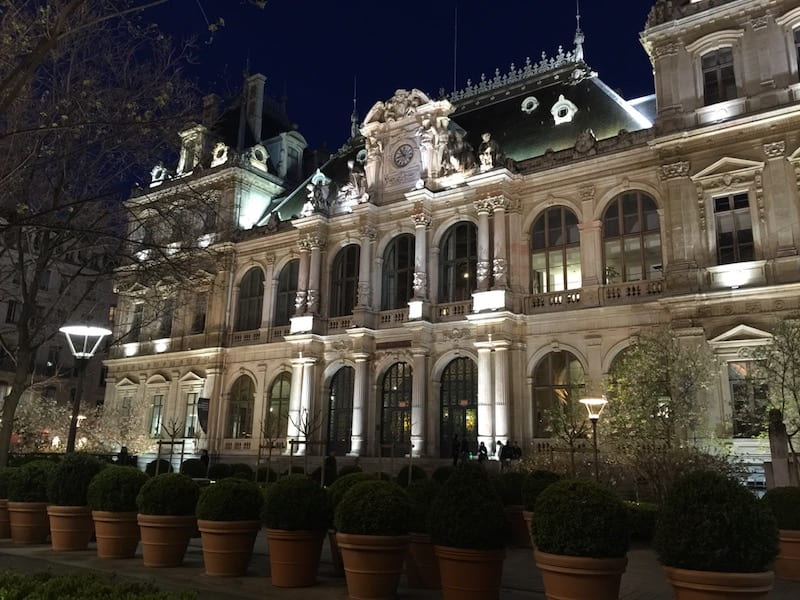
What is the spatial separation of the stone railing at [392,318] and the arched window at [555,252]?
6359 millimetres

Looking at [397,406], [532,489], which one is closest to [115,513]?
[532,489]

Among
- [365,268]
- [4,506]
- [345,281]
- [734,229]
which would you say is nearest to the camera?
[4,506]

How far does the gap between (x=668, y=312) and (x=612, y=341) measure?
8.07ft

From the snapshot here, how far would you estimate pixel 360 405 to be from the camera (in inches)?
1221

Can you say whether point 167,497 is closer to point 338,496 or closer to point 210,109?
point 338,496

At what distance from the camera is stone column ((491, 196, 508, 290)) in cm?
2775

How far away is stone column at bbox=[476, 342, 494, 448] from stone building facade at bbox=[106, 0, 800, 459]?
0.23 ft

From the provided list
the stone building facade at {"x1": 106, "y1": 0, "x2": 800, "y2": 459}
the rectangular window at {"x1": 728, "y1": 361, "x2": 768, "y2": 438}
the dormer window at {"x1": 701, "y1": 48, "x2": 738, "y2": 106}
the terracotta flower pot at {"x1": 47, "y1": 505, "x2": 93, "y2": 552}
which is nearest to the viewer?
the terracotta flower pot at {"x1": 47, "y1": 505, "x2": 93, "y2": 552}

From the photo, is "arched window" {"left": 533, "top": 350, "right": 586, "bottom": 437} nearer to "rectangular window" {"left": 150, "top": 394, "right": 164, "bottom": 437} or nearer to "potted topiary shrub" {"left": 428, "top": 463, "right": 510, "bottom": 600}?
"potted topiary shrub" {"left": 428, "top": 463, "right": 510, "bottom": 600}

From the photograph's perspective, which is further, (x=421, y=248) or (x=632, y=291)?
(x=421, y=248)

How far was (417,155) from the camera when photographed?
107 ft

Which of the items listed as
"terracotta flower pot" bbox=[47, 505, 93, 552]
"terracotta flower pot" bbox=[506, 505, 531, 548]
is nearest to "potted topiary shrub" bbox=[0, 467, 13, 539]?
"terracotta flower pot" bbox=[47, 505, 93, 552]

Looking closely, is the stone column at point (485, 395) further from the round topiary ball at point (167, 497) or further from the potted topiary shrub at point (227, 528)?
the potted topiary shrub at point (227, 528)

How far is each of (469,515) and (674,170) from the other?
68.7 feet
